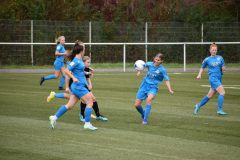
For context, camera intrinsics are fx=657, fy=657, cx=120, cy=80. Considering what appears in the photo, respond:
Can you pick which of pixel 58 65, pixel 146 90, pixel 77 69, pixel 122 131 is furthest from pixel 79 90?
pixel 58 65

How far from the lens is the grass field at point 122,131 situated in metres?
10.4

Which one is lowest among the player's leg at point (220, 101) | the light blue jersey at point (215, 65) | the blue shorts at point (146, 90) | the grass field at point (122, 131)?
the grass field at point (122, 131)

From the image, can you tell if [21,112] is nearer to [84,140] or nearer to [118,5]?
[84,140]

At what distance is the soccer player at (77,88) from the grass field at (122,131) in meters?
0.26

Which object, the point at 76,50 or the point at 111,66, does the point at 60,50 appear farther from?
the point at 111,66

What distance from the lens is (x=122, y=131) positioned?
12.8 meters

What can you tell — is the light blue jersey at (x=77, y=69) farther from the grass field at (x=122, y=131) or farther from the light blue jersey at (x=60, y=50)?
the light blue jersey at (x=60, y=50)

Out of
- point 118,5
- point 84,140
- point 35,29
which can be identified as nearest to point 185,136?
point 84,140

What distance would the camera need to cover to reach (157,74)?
568 inches

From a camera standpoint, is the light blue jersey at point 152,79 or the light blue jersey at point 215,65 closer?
the light blue jersey at point 152,79

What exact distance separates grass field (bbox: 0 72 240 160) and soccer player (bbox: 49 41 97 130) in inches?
10.3

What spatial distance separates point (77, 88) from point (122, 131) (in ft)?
4.14

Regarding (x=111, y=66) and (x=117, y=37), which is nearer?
(x=111, y=66)

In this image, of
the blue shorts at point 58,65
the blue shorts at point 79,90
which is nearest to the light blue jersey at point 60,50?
the blue shorts at point 58,65
